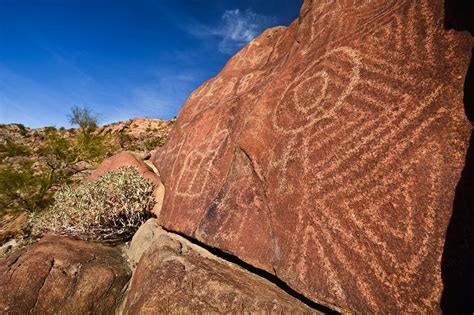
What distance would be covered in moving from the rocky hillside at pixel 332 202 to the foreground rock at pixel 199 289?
14 millimetres

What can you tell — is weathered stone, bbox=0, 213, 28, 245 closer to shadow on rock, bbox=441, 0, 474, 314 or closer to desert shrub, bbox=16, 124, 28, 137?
shadow on rock, bbox=441, 0, 474, 314

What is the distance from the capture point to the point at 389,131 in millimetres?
2576

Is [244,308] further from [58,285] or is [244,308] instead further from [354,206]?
[58,285]

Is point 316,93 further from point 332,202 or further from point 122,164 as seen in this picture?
point 122,164

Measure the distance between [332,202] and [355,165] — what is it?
43 cm

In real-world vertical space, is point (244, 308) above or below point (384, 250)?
below

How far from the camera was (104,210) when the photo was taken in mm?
5504

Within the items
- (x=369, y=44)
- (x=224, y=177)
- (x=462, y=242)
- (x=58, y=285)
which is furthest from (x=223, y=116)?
(x=462, y=242)

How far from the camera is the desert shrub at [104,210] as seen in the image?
5258 millimetres

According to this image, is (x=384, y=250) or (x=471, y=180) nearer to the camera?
(x=471, y=180)

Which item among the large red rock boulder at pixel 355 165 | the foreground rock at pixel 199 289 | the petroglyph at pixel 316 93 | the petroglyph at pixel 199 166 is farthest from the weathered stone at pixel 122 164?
the petroglyph at pixel 316 93

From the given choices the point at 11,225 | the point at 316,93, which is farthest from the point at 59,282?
the point at 11,225

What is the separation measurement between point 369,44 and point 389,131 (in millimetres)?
1224

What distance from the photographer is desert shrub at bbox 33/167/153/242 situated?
17.3ft
